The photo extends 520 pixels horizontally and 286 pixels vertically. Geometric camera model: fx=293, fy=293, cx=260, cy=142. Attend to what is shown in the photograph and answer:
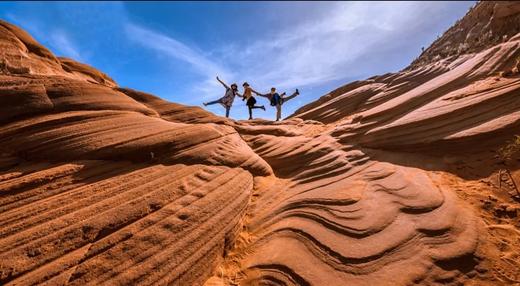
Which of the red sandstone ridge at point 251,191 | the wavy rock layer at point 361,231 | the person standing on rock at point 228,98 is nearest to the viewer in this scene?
the wavy rock layer at point 361,231

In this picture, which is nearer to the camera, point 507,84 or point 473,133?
point 473,133

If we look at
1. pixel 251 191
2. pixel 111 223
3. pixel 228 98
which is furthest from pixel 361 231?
pixel 228 98

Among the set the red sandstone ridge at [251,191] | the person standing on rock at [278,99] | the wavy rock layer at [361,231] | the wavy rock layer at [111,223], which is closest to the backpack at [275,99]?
the person standing on rock at [278,99]

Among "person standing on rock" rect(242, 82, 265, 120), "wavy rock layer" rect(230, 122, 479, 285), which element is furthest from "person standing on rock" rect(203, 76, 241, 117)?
"wavy rock layer" rect(230, 122, 479, 285)

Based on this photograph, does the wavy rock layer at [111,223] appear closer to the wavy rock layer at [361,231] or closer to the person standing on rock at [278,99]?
the wavy rock layer at [361,231]

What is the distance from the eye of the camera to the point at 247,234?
266 inches

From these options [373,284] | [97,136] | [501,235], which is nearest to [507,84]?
[501,235]

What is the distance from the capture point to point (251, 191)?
8.41 metres

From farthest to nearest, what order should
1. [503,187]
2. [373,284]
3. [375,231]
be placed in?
[503,187] < [375,231] < [373,284]

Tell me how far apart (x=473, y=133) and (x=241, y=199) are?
262 inches

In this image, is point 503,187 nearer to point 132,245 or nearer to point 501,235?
point 501,235

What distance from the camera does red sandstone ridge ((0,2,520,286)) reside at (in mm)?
4816

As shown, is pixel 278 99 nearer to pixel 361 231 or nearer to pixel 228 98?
pixel 228 98

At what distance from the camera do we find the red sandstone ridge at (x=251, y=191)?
190 inches
